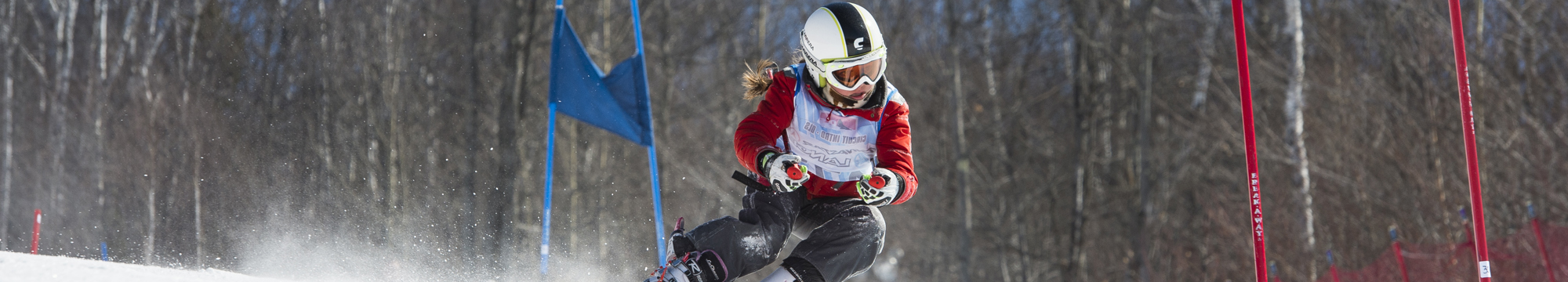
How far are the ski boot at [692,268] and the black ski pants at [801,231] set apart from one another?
20 mm

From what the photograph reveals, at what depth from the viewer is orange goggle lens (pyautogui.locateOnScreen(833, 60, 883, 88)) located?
3.12 metres

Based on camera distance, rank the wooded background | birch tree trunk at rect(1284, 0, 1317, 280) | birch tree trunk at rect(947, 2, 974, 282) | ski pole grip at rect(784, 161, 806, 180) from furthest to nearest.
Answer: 1. birch tree trunk at rect(947, 2, 974, 282)
2. the wooded background
3. birch tree trunk at rect(1284, 0, 1317, 280)
4. ski pole grip at rect(784, 161, 806, 180)

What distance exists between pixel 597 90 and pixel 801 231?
353 centimetres

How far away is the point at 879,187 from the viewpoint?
296cm

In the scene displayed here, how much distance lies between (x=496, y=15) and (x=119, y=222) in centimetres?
1071

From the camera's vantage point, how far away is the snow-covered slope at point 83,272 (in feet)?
14.4

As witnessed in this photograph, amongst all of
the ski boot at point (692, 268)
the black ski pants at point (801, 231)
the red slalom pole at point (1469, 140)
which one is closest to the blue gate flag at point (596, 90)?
the black ski pants at point (801, 231)

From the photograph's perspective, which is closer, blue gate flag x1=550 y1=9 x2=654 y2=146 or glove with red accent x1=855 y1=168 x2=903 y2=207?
glove with red accent x1=855 y1=168 x2=903 y2=207

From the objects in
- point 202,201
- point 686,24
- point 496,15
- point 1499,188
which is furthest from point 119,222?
point 1499,188

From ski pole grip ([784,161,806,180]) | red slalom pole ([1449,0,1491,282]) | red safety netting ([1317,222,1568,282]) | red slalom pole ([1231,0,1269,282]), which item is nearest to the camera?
ski pole grip ([784,161,806,180])

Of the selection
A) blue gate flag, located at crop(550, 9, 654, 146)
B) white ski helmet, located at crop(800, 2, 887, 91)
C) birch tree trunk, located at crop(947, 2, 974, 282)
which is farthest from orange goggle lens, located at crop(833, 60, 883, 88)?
birch tree trunk, located at crop(947, 2, 974, 282)

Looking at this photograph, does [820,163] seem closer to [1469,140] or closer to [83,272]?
[1469,140]

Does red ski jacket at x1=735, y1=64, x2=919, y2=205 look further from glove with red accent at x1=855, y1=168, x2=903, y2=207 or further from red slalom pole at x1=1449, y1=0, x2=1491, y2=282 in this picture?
red slalom pole at x1=1449, y1=0, x2=1491, y2=282

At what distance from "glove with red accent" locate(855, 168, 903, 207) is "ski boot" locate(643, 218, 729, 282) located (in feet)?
1.53
